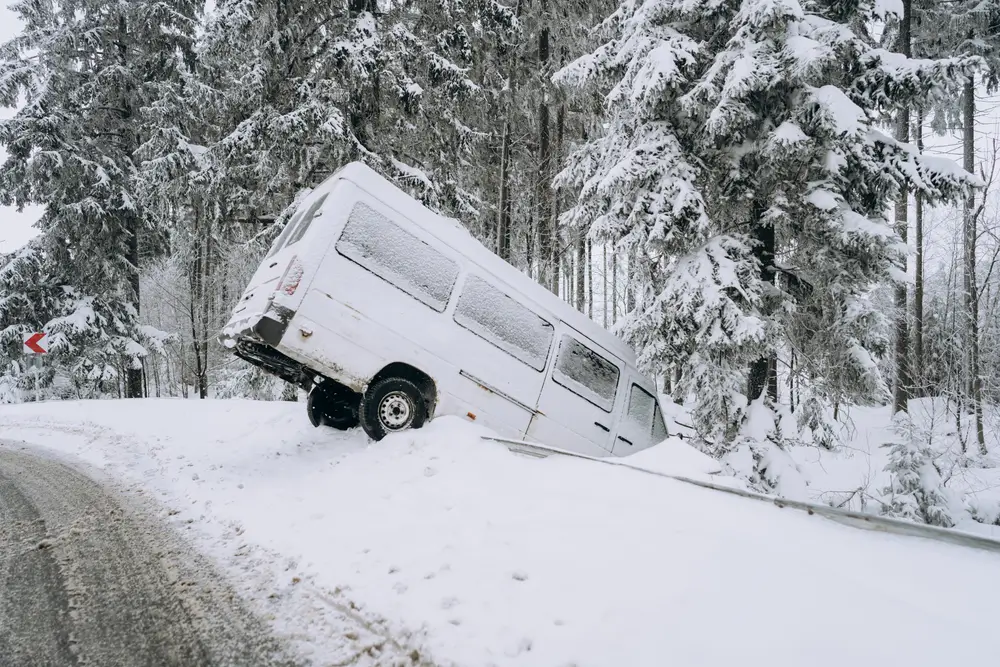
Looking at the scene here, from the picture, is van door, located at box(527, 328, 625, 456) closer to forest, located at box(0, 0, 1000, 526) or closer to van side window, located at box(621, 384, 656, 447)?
van side window, located at box(621, 384, 656, 447)

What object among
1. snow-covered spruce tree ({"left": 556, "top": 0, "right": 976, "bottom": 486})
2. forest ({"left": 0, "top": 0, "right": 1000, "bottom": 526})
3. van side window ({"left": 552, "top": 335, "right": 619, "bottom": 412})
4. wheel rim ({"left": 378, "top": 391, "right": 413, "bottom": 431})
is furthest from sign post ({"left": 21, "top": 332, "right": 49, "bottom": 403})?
snow-covered spruce tree ({"left": 556, "top": 0, "right": 976, "bottom": 486})

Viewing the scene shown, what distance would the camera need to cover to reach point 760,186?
299 inches

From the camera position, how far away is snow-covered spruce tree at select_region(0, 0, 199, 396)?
14.8 meters

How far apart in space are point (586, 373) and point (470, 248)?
229 centimetres

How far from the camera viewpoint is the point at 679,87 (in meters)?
7.43

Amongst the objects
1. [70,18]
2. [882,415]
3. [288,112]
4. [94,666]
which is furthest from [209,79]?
[882,415]

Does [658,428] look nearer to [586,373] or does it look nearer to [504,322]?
[586,373]

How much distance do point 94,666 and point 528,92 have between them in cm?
1396

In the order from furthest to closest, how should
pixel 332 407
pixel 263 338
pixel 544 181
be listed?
pixel 544 181, pixel 332 407, pixel 263 338

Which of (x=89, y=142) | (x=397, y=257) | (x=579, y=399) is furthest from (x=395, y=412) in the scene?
(x=89, y=142)

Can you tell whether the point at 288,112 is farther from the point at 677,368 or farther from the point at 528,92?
the point at 677,368

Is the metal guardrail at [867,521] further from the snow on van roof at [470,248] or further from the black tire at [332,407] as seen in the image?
the black tire at [332,407]

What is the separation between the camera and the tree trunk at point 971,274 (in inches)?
484

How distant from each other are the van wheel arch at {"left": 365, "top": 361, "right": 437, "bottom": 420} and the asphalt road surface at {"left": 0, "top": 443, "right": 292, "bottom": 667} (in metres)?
2.60
